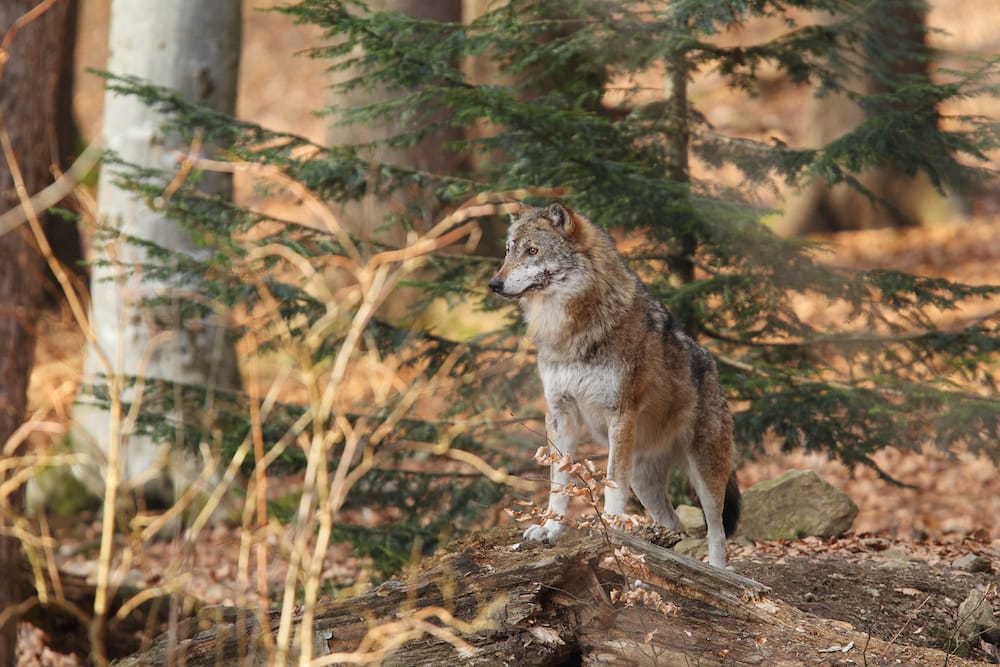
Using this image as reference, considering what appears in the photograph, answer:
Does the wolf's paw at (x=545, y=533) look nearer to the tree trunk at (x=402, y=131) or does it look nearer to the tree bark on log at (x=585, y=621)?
the tree bark on log at (x=585, y=621)

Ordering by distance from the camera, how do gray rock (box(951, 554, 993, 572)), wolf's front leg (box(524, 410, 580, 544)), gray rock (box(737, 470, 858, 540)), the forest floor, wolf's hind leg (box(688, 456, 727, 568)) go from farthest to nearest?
gray rock (box(737, 470, 858, 540))
gray rock (box(951, 554, 993, 572))
wolf's hind leg (box(688, 456, 727, 568))
the forest floor
wolf's front leg (box(524, 410, 580, 544))

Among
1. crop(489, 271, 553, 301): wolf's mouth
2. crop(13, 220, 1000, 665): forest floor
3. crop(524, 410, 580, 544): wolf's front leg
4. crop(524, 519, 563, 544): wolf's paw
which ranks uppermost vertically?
crop(489, 271, 553, 301): wolf's mouth

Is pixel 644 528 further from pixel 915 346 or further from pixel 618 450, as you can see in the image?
pixel 915 346

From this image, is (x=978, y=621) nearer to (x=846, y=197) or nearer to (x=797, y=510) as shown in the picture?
(x=797, y=510)

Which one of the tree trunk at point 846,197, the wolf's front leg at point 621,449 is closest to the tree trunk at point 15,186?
the wolf's front leg at point 621,449

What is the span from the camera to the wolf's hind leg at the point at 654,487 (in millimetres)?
6910

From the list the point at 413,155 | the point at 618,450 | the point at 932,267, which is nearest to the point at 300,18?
the point at 618,450

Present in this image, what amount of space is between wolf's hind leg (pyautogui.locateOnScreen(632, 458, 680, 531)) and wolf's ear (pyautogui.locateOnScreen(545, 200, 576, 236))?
5.79 ft

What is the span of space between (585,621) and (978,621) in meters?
2.72

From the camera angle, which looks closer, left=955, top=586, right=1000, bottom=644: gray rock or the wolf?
left=955, top=586, right=1000, bottom=644: gray rock

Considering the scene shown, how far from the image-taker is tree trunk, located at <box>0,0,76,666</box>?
26.4 ft

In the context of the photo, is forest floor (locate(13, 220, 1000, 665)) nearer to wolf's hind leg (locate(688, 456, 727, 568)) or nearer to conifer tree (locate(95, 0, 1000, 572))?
wolf's hind leg (locate(688, 456, 727, 568))

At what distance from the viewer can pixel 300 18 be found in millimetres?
8508

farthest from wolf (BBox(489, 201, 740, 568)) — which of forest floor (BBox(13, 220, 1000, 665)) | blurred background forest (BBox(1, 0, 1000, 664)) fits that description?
forest floor (BBox(13, 220, 1000, 665))
